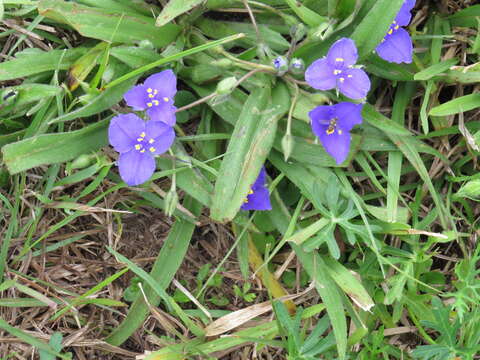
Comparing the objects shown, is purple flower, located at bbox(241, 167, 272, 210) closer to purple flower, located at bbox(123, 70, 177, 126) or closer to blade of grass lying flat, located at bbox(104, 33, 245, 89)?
purple flower, located at bbox(123, 70, 177, 126)

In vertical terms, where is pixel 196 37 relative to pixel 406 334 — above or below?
above

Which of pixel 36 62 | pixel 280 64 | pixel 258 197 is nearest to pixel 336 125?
pixel 280 64

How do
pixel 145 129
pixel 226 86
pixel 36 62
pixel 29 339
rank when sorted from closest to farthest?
1. pixel 226 86
2. pixel 145 129
3. pixel 36 62
4. pixel 29 339

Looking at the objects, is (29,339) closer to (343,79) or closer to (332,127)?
(332,127)

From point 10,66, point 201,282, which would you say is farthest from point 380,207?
point 10,66

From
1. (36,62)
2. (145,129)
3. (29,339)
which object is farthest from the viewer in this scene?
(29,339)

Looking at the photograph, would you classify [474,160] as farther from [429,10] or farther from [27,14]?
[27,14]

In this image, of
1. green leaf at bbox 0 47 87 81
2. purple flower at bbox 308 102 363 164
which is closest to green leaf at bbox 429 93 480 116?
purple flower at bbox 308 102 363 164
